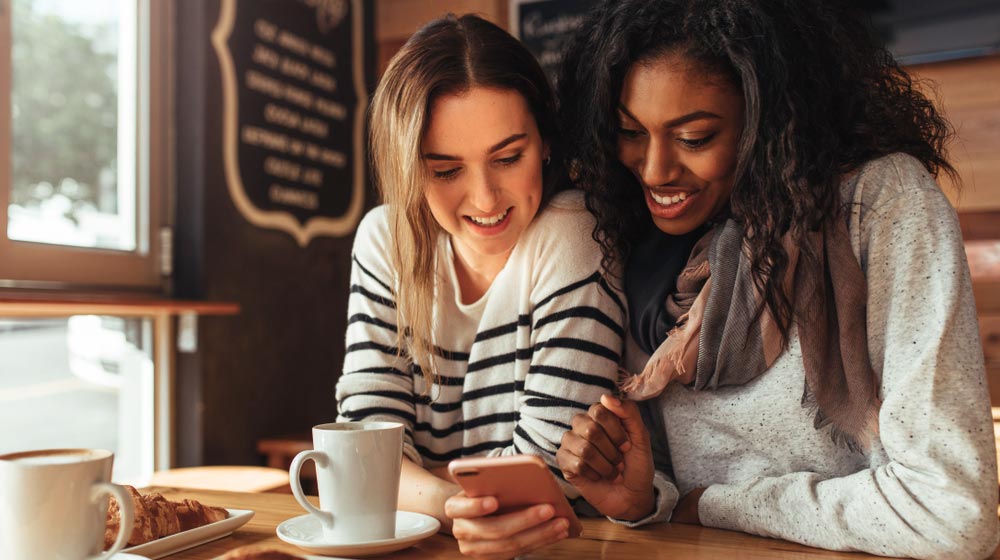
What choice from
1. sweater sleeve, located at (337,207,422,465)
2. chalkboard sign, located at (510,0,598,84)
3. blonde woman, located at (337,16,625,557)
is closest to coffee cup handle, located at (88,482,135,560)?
blonde woman, located at (337,16,625,557)

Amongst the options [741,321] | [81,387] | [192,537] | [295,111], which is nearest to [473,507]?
[192,537]

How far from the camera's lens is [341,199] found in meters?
3.08

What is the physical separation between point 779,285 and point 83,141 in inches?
76.7

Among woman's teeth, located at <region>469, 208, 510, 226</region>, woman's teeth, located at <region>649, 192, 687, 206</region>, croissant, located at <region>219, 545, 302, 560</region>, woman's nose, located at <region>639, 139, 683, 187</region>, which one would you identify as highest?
woman's nose, located at <region>639, 139, 683, 187</region>

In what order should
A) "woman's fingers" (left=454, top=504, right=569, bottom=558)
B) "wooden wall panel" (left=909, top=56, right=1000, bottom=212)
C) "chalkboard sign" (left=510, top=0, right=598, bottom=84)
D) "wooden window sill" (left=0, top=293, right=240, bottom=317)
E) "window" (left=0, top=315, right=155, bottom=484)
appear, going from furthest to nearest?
"chalkboard sign" (left=510, top=0, right=598, bottom=84), "wooden wall panel" (left=909, top=56, right=1000, bottom=212), "window" (left=0, top=315, right=155, bottom=484), "wooden window sill" (left=0, top=293, right=240, bottom=317), "woman's fingers" (left=454, top=504, right=569, bottom=558)

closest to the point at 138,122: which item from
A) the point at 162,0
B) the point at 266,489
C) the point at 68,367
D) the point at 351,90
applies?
the point at 162,0

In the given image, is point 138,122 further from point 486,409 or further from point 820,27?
point 820,27

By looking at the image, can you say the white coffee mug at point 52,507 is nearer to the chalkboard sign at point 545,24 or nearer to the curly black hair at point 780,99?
the curly black hair at point 780,99

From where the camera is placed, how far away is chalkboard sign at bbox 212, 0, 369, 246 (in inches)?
102

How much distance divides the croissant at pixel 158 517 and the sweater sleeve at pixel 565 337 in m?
0.38

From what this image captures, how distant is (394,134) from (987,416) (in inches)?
28.7

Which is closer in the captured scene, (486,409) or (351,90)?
(486,409)

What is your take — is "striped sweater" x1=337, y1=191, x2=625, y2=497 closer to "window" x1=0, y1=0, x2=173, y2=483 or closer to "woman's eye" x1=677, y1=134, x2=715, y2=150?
"woman's eye" x1=677, y1=134, x2=715, y2=150

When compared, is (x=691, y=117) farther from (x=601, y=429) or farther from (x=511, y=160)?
(x=601, y=429)
